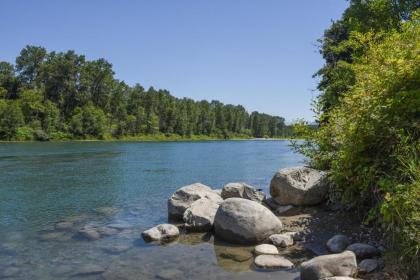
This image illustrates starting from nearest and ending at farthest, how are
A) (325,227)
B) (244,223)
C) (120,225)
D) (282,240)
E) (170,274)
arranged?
1. (170,274)
2. (282,240)
3. (244,223)
4. (325,227)
5. (120,225)

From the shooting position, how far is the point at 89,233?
1520 cm

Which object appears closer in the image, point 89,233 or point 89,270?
point 89,270

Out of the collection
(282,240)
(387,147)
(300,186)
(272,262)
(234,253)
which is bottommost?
(234,253)

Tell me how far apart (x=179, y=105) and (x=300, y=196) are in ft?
429

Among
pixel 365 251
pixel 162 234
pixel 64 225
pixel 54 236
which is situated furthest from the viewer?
pixel 64 225

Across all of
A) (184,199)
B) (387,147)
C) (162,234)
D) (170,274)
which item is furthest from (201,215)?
(387,147)

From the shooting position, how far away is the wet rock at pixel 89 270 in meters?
10.9

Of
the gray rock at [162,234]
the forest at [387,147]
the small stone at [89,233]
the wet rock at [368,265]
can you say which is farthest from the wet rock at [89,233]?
the wet rock at [368,265]

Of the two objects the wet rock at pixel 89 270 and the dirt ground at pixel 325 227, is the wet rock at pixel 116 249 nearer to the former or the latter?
the wet rock at pixel 89 270

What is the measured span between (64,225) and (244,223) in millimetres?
7693

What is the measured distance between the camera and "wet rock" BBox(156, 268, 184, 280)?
1059cm

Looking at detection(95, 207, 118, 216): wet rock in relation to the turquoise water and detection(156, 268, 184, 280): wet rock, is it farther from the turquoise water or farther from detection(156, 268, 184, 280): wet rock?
detection(156, 268, 184, 280): wet rock

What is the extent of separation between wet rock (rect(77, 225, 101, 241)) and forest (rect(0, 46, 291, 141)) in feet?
291

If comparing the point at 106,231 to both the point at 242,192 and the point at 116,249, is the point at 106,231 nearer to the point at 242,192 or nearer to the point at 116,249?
the point at 116,249
